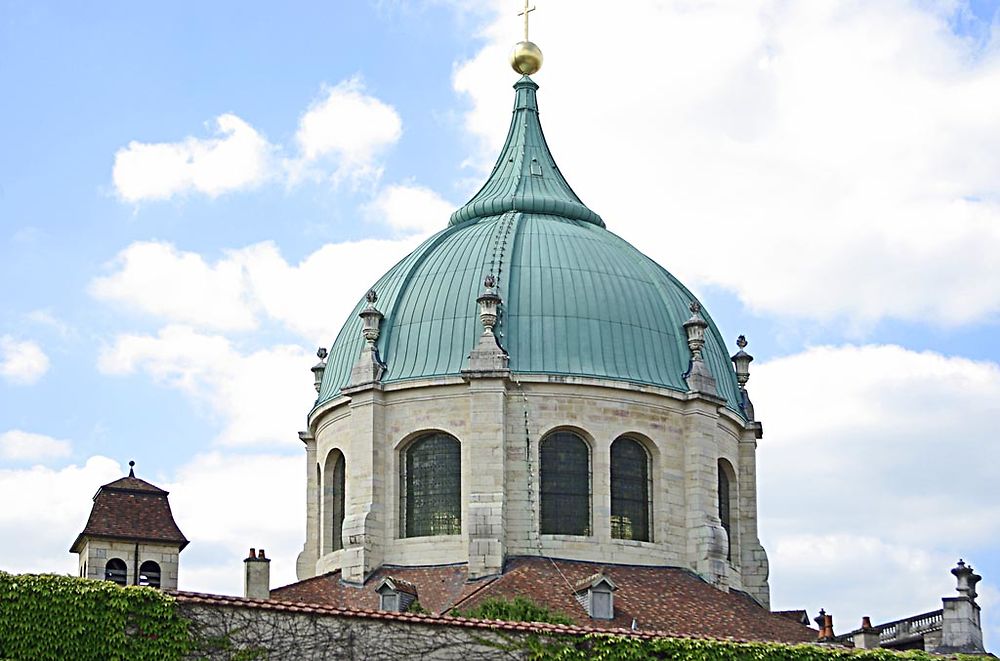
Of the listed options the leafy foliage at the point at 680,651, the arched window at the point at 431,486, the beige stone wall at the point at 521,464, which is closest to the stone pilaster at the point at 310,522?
the beige stone wall at the point at 521,464

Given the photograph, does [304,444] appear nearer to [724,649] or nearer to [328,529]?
[328,529]

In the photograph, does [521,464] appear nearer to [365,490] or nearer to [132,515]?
[365,490]

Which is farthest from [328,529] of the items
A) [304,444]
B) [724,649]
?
[724,649]

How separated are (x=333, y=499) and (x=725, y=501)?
42.2 feet

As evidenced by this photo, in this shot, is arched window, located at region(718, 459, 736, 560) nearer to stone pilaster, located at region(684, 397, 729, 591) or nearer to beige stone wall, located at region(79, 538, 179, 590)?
stone pilaster, located at region(684, 397, 729, 591)

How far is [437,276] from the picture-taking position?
62469mm

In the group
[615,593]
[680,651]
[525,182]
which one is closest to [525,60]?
[525,182]

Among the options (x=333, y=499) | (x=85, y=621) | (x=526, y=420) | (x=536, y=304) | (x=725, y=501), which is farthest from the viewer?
(x=725, y=501)

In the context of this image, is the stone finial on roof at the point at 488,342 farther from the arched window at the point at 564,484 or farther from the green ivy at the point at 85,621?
the green ivy at the point at 85,621

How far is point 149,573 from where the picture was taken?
55.4 metres

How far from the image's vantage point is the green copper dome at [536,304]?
197 feet

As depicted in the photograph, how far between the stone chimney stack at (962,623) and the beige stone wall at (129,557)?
23.3 m

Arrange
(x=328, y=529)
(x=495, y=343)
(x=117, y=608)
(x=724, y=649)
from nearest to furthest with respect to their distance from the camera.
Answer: (x=117, y=608), (x=724, y=649), (x=495, y=343), (x=328, y=529)

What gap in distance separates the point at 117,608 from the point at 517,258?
25.3 metres
